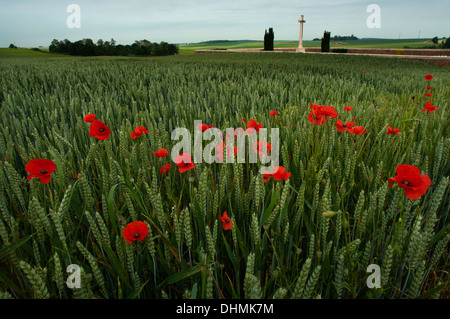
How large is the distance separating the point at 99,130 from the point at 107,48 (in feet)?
116

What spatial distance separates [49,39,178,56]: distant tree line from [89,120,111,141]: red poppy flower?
33.2 metres

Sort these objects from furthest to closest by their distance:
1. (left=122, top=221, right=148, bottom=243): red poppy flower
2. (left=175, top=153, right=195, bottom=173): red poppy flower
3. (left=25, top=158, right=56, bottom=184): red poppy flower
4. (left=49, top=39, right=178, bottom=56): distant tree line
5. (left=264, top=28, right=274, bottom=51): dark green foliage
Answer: (left=264, top=28, right=274, bottom=51): dark green foliage, (left=49, top=39, right=178, bottom=56): distant tree line, (left=175, top=153, right=195, bottom=173): red poppy flower, (left=25, top=158, right=56, bottom=184): red poppy flower, (left=122, top=221, right=148, bottom=243): red poppy flower

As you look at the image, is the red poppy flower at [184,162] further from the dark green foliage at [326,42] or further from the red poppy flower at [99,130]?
the dark green foliage at [326,42]

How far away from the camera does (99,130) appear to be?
1230mm

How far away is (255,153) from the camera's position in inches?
52.3

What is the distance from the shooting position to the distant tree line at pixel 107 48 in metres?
30.8

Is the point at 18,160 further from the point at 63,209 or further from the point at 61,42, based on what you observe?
the point at 61,42

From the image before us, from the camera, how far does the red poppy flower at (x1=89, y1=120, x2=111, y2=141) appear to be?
1.20 metres

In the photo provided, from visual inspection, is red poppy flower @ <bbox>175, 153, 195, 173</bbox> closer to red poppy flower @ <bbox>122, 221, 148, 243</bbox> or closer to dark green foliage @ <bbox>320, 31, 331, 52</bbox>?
red poppy flower @ <bbox>122, 221, 148, 243</bbox>

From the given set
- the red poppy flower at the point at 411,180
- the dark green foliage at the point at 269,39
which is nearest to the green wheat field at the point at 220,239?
the red poppy flower at the point at 411,180

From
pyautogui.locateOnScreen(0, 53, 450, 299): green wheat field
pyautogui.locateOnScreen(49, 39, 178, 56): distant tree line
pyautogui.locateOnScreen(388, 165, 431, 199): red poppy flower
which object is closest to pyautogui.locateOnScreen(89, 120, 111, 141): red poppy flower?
pyautogui.locateOnScreen(0, 53, 450, 299): green wheat field
